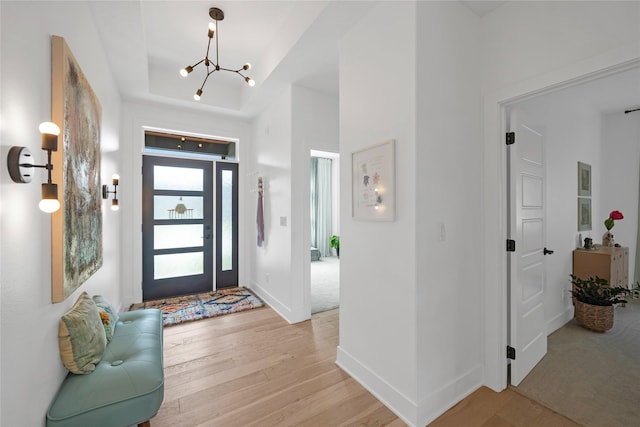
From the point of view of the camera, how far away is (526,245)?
7.22ft

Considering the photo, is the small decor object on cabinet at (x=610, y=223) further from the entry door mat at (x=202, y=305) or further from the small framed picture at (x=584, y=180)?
the entry door mat at (x=202, y=305)

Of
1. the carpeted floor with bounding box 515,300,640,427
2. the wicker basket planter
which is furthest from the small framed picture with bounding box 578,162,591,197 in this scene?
the carpeted floor with bounding box 515,300,640,427

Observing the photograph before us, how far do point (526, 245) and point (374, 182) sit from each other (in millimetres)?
1369

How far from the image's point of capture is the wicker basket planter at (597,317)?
2.89m

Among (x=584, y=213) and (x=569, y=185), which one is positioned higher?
(x=569, y=185)

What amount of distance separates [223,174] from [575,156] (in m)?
4.90

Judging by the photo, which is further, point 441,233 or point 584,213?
point 584,213

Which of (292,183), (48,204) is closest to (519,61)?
(292,183)

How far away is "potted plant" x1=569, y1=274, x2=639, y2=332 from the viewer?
9.45 feet

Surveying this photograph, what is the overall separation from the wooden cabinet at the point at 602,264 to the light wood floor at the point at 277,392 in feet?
7.13

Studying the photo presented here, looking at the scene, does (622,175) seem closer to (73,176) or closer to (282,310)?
(282,310)

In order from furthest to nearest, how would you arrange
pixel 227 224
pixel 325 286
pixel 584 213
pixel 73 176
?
pixel 325 286 < pixel 227 224 < pixel 584 213 < pixel 73 176

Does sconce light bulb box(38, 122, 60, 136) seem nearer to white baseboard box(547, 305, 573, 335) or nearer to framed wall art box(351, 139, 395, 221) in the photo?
framed wall art box(351, 139, 395, 221)

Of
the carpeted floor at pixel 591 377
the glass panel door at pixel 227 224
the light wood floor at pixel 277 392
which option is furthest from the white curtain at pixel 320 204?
the carpeted floor at pixel 591 377
